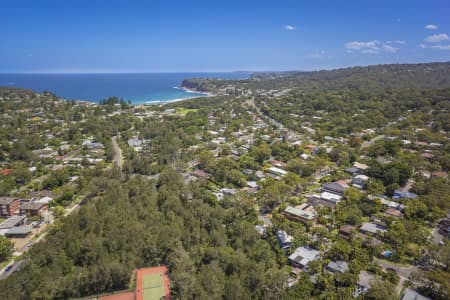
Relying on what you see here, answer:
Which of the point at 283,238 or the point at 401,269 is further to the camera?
the point at 283,238

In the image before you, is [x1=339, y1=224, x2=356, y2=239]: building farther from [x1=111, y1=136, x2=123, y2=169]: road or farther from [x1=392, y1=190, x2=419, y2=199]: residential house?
[x1=111, y1=136, x2=123, y2=169]: road

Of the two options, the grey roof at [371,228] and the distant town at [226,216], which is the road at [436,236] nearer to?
the distant town at [226,216]

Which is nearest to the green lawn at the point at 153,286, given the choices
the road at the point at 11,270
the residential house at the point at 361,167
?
the road at the point at 11,270

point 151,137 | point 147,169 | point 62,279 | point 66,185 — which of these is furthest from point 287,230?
point 151,137

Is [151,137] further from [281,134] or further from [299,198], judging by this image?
[299,198]

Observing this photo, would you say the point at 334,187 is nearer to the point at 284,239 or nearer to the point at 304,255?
the point at 284,239

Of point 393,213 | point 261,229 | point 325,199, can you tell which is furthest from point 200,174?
point 393,213
